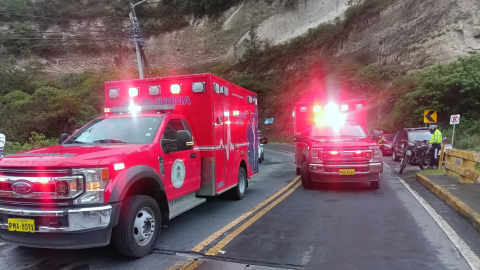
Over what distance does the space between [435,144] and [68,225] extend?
1253 centimetres

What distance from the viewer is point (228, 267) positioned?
408 cm

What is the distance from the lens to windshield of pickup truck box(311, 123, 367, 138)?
998 centimetres

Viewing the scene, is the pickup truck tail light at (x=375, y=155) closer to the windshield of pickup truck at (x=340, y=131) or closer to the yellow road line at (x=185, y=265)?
the windshield of pickup truck at (x=340, y=131)

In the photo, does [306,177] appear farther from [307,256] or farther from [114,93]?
[114,93]

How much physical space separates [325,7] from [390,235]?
55.3 metres

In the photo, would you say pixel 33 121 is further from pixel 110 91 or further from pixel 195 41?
pixel 195 41

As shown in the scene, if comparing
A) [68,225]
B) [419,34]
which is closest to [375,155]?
[68,225]

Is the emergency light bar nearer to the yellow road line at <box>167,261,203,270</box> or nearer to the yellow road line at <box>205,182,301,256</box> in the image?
the yellow road line at <box>205,182,301,256</box>

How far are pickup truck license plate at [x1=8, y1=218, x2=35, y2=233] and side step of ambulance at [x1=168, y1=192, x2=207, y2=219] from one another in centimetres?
192

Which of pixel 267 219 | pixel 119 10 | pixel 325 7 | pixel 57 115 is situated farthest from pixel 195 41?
pixel 267 219

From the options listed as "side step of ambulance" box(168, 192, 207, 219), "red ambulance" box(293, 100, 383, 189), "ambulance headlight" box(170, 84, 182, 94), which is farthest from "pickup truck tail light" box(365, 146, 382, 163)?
"ambulance headlight" box(170, 84, 182, 94)

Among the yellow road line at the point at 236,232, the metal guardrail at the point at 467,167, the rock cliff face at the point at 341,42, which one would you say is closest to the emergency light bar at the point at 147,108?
the yellow road line at the point at 236,232

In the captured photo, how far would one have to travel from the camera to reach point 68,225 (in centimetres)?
369

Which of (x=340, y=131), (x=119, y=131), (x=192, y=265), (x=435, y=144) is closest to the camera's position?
(x=192, y=265)
